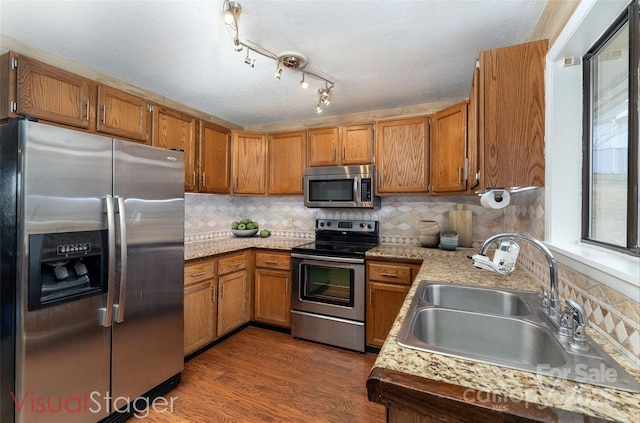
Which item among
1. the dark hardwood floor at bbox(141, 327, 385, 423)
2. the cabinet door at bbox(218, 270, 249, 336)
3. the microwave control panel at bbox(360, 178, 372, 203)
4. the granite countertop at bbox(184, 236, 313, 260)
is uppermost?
the microwave control panel at bbox(360, 178, 372, 203)

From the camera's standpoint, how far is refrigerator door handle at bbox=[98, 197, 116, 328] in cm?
157

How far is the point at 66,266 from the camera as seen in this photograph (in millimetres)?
1469

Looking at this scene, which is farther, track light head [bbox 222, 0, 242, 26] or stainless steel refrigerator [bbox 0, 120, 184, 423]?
track light head [bbox 222, 0, 242, 26]

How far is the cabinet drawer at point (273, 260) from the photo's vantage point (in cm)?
290

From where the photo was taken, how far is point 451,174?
242 cm

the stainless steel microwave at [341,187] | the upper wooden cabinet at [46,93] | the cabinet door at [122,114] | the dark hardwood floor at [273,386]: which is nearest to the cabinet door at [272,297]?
the dark hardwood floor at [273,386]

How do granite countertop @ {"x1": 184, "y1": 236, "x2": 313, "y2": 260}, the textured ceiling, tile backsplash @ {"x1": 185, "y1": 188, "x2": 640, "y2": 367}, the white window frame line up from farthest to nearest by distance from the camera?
1. granite countertop @ {"x1": 184, "y1": 236, "x2": 313, "y2": 260}
2. the textured ceiling
3. the white window frame
4. tile backsplash @ {"x1": 185, "y1": 188, "x2": 640, "y2": 367}

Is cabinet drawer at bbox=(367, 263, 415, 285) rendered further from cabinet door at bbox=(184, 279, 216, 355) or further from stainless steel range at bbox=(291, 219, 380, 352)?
cabinet door at bbox=(184, 279, 216, 355)

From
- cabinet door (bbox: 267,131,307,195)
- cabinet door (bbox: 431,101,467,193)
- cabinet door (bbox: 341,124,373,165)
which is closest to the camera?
cabinet door (bbox: 431,101,467,193)

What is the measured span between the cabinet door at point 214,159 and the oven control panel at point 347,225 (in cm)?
120

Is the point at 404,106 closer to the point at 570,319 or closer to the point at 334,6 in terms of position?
the point at 334,6

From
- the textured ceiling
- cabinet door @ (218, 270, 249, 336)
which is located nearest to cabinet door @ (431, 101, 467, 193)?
the textured ceiling

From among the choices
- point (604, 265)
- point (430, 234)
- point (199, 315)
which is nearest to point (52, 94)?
point (199, 315)

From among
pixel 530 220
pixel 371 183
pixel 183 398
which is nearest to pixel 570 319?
pixel 530 220
